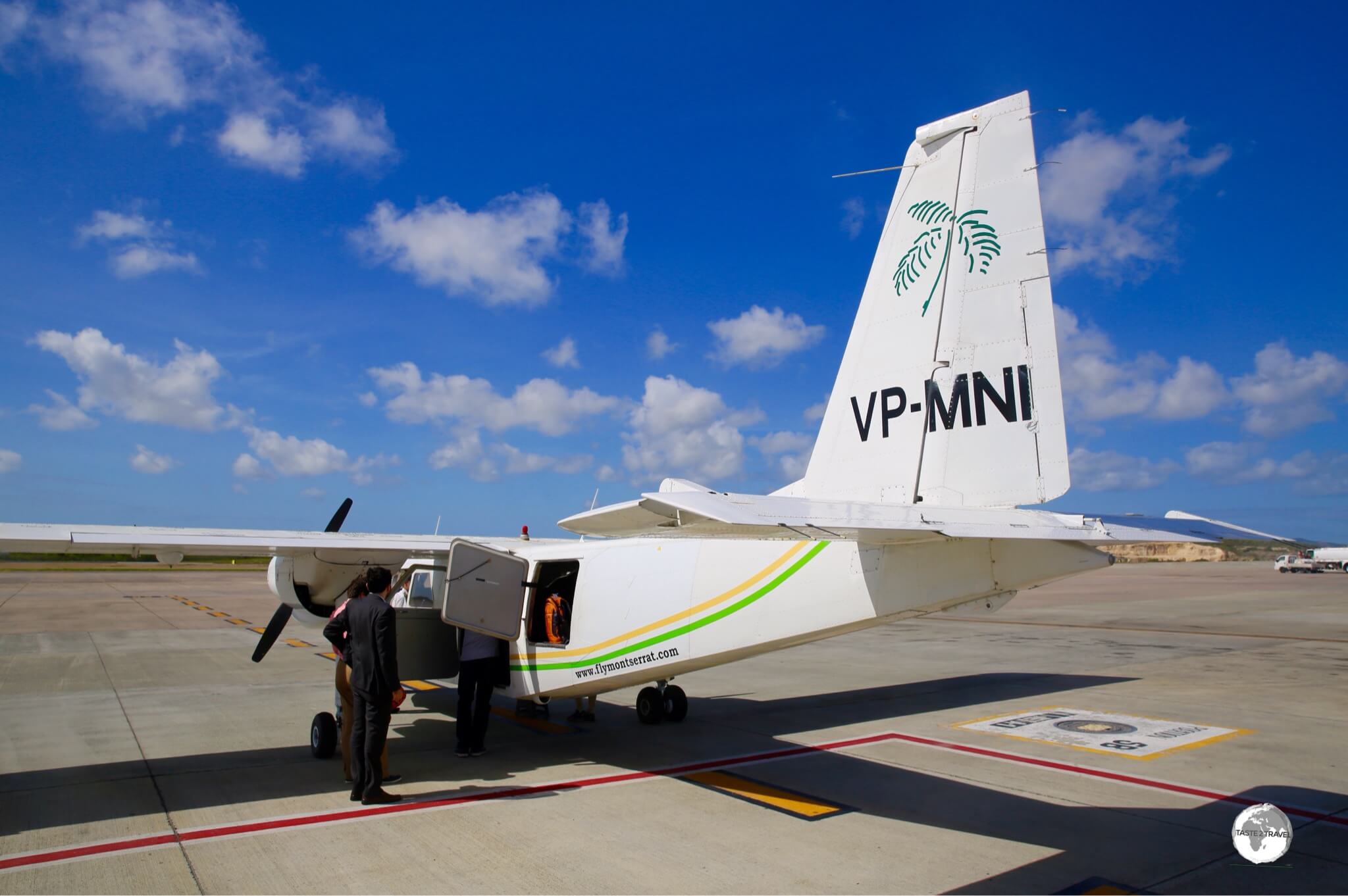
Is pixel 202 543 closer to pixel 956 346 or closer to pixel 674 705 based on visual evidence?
pixel 674 705

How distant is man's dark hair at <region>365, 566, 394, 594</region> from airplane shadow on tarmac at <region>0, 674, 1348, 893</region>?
1.95m

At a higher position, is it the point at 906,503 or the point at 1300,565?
the point at 1300,565

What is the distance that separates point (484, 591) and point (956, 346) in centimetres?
554

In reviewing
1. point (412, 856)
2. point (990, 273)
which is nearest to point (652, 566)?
point (412, 856)

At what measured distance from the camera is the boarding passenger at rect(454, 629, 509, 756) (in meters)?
9.50

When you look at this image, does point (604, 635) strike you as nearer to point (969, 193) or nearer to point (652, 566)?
point (652, 566)

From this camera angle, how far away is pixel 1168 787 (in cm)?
813

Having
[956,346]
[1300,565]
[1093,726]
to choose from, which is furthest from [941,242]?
[1300,565]

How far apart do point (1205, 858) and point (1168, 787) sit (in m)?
2.06

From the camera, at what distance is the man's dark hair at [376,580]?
25.8 ft

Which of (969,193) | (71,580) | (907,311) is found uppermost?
(969,193)
